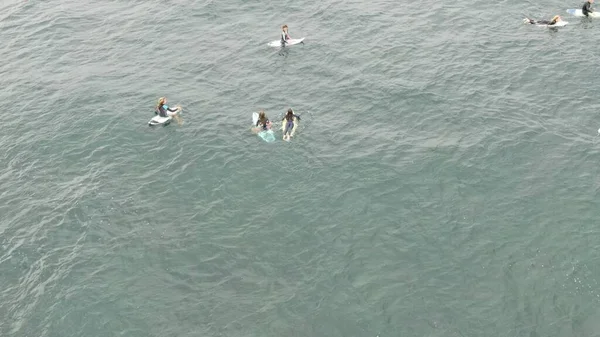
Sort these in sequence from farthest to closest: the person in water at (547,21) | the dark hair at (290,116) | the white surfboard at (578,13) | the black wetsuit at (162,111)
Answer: the white surfboard at (578,13) < the person in water at (547,21) < the black wetsuit at (162,111) < the dark hair at (290,116)

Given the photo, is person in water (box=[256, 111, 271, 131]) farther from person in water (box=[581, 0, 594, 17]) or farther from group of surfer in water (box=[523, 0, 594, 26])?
person in water (box=[581, 0, 594, 17])

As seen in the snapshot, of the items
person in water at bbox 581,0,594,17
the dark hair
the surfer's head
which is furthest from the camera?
person in water at bbox 581,0,594,17

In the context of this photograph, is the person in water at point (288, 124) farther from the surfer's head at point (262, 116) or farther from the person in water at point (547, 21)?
the person in water at point (547, 21)

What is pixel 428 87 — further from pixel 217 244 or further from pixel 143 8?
pixel 143 8

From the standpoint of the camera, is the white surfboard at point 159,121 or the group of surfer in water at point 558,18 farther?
the group of surfer in water at point 558,18

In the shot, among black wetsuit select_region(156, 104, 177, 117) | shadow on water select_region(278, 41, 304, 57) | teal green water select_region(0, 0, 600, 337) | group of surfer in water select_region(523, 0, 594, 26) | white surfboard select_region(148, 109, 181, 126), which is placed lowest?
teal green water select_region(0, 0, 600, 337)

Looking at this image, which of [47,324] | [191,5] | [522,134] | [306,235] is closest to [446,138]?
[522,134]

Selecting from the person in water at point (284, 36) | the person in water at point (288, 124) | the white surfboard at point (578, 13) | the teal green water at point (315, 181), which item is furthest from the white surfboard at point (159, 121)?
the white surfboard at point (578, 13)

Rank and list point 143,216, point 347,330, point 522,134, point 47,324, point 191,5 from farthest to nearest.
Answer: point 191,5, point 522,134, point 143,216, point 47,324, point 347,330

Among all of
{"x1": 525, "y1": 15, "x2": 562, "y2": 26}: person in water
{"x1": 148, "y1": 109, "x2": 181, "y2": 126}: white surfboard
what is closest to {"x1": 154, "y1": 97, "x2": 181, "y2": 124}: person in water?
{"x1": 148, "y1": 109, "x2": 181, "y2": 126}: white surfboard
